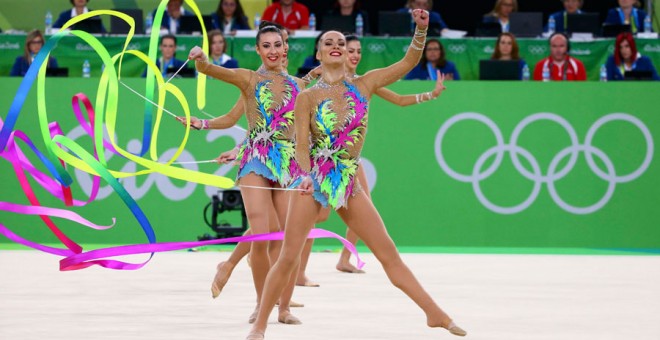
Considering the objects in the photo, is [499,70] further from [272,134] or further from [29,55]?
[272,134]

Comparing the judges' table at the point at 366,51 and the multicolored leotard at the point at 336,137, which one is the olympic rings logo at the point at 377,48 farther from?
the multicolored leotard at the point at 336,137

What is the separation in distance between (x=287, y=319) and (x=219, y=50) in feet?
24.5

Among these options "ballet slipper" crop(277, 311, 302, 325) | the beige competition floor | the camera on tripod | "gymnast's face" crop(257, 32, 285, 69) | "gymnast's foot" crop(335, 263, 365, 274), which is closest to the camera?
the beige competition floor

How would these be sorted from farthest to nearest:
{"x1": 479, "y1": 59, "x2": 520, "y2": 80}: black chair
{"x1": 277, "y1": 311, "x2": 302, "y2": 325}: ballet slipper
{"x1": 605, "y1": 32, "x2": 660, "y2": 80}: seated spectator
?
{"x1": 605, "y1": 32, "x2": 660, "y2": 80}: seated spectator, {"x1": 479, "y1": 59, "x2": 520, "y2": 80}: black chair, {"x1": 277, "y1": 311, "x2": 302, "y2": 325}: ballet slipper

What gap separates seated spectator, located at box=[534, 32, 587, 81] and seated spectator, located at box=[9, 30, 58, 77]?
6.07 metres

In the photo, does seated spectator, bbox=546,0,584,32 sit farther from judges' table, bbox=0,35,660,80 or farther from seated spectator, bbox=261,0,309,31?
seated spectator, bbox=261,0,309,31

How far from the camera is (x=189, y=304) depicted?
781 centimetres

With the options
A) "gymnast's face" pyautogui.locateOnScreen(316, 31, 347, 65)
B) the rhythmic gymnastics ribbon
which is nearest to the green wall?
the rhythmic gymnastics ribbon

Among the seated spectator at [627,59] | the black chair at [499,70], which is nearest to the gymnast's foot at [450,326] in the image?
the black chair at [499,70]

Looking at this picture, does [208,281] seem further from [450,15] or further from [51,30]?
[450,15]

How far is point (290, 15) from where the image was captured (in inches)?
609

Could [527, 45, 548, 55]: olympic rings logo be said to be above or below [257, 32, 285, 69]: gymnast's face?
below

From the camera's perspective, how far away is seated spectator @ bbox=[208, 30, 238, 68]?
45.0 ft

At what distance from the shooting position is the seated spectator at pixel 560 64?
547 inches
